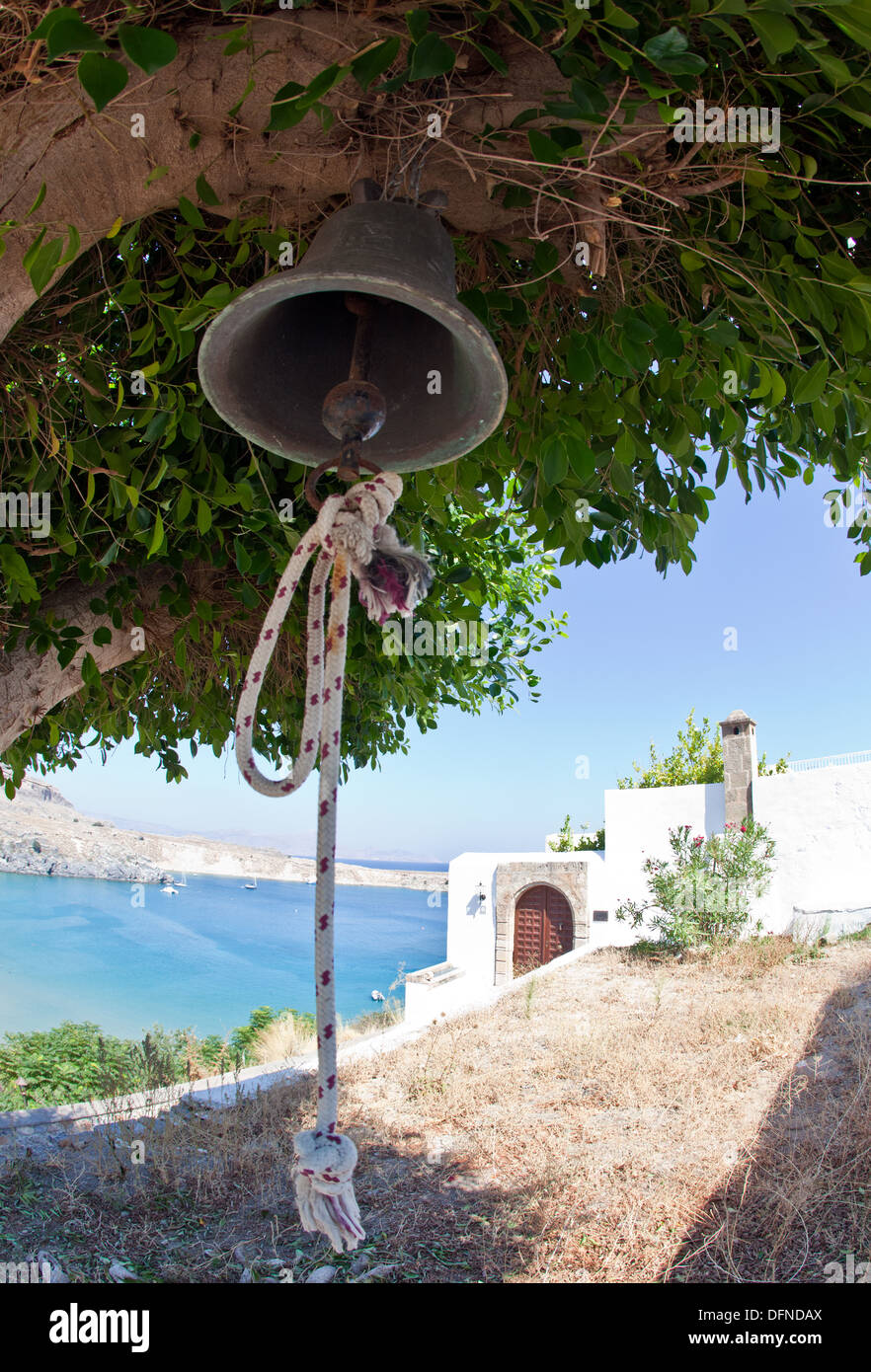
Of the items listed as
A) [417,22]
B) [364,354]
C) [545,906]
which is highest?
[417,22]

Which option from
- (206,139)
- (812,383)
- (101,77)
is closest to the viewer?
(101,77)

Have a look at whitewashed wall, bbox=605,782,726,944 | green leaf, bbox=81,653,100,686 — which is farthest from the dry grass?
whitewashed wall, bbox=605,782,726,944

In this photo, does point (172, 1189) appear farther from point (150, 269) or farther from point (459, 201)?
point (459, 201)

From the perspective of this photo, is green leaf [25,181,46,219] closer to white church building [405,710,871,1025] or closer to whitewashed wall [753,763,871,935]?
white church building [405,710,871,1025]

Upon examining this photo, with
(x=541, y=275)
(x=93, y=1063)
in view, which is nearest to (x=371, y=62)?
(x=541, y=275)

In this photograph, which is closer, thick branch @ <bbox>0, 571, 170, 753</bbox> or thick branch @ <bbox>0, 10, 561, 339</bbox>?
thick branch @ <bbox>0, 10, 561, 339</bbox>

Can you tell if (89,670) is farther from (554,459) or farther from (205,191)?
(554,459)

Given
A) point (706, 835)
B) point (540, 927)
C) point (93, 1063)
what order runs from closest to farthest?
point (93, 1063), point (706, 835), point (540, 927)

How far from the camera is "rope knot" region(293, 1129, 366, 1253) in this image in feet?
3.34

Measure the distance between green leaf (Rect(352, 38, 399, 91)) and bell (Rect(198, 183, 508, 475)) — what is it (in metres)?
0.17

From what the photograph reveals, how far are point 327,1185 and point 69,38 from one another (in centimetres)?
149

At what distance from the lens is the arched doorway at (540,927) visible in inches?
741

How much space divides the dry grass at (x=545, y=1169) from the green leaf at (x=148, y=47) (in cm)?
496

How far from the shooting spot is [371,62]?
126 centimetres
